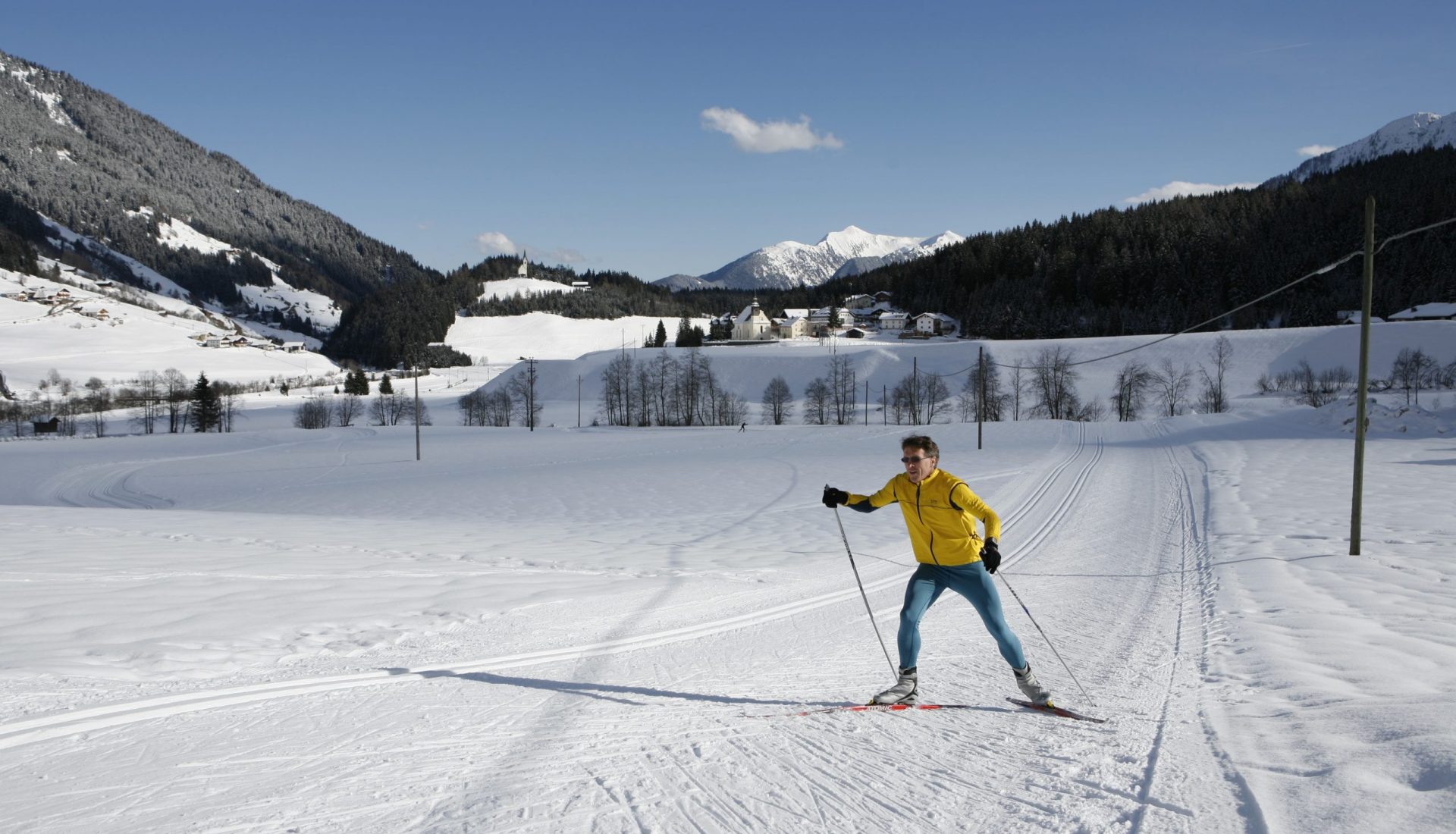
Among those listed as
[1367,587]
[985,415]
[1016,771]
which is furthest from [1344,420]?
[1016,771]

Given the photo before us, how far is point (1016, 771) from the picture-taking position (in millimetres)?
4711

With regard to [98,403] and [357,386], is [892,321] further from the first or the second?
[98,403]

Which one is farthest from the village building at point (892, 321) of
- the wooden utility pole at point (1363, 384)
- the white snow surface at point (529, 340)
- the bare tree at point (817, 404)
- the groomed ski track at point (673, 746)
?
the groomed ski track at point (673, 746)

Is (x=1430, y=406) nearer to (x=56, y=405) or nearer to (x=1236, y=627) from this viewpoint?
(x=1236, y=627)

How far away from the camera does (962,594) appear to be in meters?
6.00

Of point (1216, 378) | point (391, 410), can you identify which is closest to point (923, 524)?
point (1216, 378)

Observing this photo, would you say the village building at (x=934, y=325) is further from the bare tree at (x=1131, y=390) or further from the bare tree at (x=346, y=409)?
the bare tree at (x=346, y=409)

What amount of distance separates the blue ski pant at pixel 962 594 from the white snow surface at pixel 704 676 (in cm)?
53

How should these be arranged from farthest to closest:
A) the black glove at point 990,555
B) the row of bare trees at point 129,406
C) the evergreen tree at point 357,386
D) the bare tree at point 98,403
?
1. the evergreen tree at point 357,386
2. the bare tree at point 98,403
3. the row of bare trees at point 129,406
4. the black glove at point 990,555

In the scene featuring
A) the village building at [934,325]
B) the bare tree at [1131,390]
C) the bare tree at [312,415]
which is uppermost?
the village building at [934,325]

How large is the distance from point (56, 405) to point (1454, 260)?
686 feet

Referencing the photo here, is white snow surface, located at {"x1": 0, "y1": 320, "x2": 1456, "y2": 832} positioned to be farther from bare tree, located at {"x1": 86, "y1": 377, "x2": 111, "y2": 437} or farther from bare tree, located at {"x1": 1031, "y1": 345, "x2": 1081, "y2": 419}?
bare tree, located at {"x1": 86, "y1": 377, "x2": 111, "y2": 437}

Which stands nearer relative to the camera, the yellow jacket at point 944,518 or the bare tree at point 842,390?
the yellow jacket at point 944,518

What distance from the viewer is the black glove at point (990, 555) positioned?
559 cm
